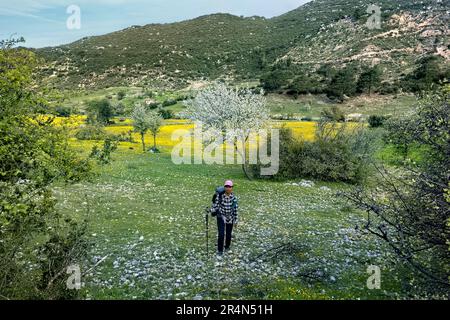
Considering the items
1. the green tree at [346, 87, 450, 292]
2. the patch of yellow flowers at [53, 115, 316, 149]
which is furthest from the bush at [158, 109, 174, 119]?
the green tree at [346, 87, 450, 292]

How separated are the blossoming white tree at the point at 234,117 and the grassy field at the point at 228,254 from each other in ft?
30.6

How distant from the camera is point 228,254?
A: 48.6ft

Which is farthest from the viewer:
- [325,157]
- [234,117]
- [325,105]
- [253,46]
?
[253,46]

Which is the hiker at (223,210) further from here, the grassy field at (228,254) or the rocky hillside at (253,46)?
the rocky hillside at (253,46)

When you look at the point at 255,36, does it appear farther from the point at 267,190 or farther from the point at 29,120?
the point at 29,120

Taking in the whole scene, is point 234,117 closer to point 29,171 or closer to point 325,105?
point 29,171

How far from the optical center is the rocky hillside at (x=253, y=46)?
96250 millimetres

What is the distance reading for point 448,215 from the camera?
32.5ft

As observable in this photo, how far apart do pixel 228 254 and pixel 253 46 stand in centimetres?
13460

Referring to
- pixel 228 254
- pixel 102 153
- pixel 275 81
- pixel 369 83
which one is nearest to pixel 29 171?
pixel 102 153

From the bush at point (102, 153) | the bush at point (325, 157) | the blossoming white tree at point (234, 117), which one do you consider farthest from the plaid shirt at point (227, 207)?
the bush at point (325, 157)

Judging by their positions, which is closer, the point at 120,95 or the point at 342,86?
the point at 342,86
